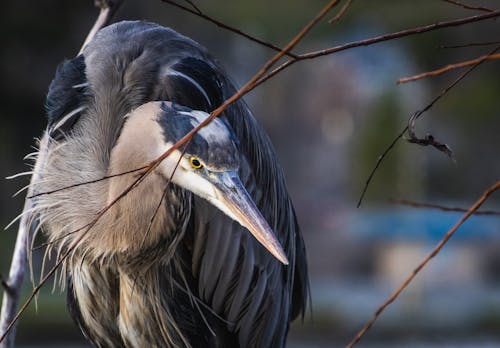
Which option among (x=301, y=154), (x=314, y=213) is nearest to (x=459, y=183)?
(x=314, y=213)

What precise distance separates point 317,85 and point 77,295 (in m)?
32.3

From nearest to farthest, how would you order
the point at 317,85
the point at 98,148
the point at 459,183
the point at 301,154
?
the point at 98,148
the point at 459,183
the point at 301,154
the point at 317,85

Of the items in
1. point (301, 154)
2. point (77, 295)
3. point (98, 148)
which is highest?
point (301, 154)

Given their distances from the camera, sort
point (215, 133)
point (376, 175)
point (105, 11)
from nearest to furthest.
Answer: point (215, 133)
point (105, 11)
point (376, 175)

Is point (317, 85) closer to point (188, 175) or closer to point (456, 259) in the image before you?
point (456, 259)

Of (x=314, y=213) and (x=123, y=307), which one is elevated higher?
(x=314, y=213)

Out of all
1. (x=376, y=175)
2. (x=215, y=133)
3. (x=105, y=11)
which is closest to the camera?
(x=215, y=133)

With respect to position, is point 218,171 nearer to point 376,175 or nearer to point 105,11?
point 105,11

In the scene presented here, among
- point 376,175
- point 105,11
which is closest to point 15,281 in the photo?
point 105,11

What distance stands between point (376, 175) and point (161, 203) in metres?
16.7

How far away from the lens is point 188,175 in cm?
284

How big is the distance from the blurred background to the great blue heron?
7.57 metres

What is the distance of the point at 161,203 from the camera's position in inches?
124

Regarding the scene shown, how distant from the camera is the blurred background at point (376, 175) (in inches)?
612
